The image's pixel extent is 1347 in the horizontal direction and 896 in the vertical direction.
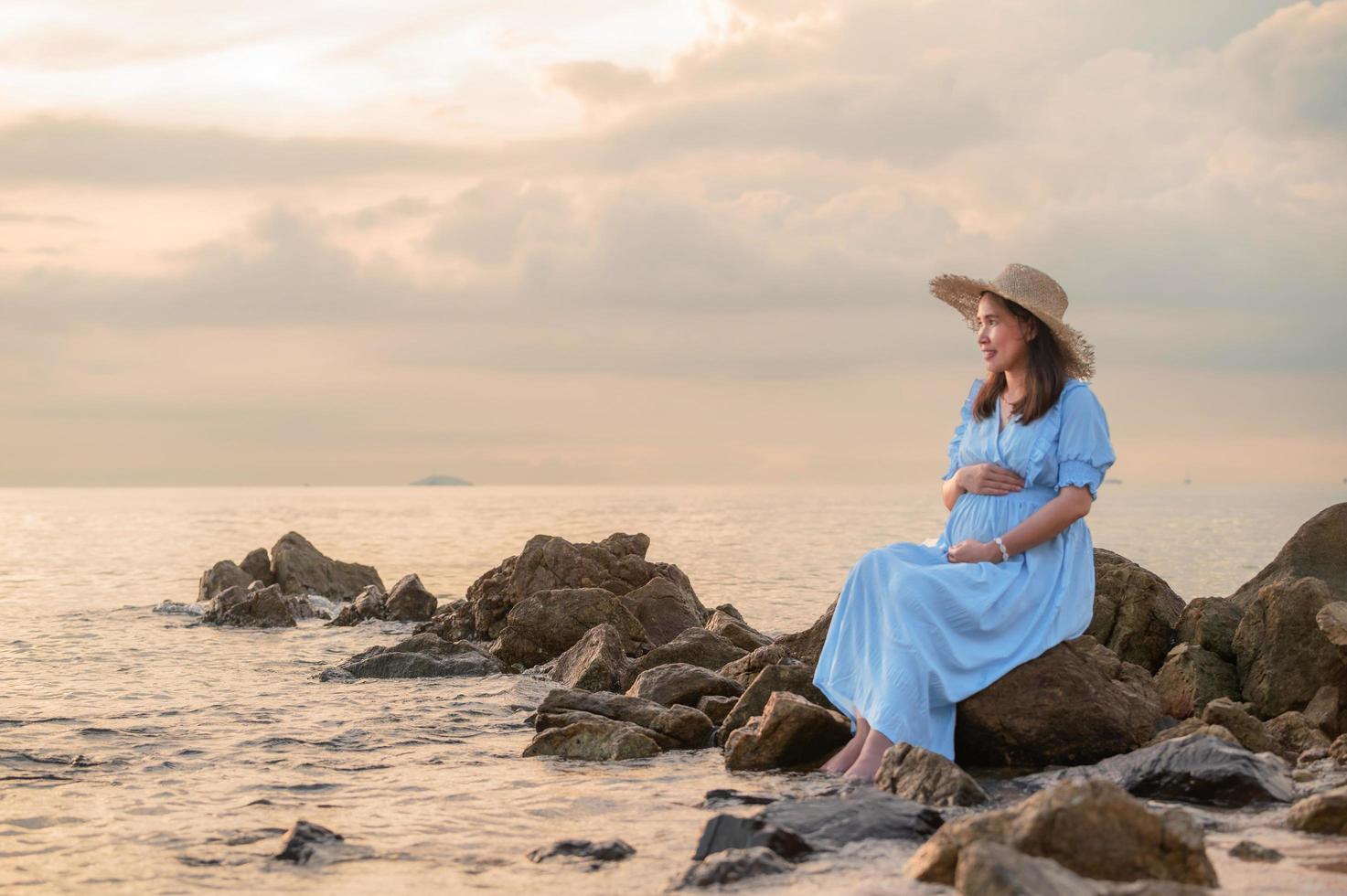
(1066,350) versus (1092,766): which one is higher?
(1066,350)

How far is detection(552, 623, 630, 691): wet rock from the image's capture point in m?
12.0

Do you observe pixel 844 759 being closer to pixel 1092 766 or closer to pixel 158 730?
pixel 1092 766

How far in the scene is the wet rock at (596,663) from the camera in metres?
12.0

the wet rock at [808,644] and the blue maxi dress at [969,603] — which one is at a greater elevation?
the blue maxi dress at [969,603]

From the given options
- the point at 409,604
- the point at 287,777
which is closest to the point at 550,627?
the point at 287,777

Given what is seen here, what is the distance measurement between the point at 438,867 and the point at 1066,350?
15.7 feet

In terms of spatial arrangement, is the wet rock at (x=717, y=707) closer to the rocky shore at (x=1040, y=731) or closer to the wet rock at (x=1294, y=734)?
the rocky shore at (x=1040, y=731)

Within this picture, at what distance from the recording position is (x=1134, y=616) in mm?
10734

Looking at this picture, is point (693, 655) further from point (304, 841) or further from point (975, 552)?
point (304, 841)

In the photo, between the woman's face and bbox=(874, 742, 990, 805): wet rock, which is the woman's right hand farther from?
bbox=(874, 742, 990, 805): wet rock

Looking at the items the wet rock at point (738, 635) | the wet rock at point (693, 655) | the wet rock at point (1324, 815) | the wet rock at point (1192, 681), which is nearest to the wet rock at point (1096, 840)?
the wet rock at point (1324, 815)

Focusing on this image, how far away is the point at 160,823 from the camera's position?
7.08 meters

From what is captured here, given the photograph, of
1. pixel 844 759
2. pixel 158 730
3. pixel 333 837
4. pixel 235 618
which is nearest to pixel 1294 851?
pixel 844 759

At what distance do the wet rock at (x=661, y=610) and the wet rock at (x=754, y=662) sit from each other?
420 centimetres
